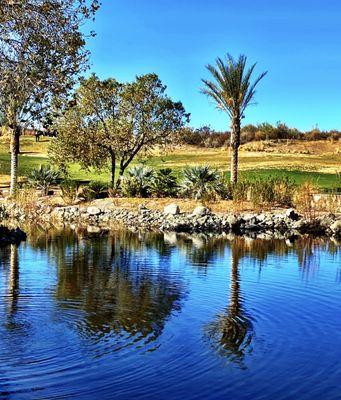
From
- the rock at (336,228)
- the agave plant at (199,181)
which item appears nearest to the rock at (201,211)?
the agave plant at (199,181)

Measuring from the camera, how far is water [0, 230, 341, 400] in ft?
21.9

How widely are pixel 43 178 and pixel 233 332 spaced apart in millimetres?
25510

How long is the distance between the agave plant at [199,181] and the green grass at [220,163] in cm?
1106

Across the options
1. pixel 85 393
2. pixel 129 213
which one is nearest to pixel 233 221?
pixel 129 213

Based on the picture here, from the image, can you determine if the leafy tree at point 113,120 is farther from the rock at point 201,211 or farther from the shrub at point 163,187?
the rock at point 201,211

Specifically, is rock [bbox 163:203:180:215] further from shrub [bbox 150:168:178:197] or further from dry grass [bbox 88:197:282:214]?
shrub [bbox 150:168:178:197]

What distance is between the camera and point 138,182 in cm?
2992

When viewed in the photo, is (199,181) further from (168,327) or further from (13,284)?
(168,327)

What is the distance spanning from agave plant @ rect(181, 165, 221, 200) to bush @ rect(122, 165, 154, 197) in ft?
5.73

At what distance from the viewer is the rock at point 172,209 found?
26.2 m

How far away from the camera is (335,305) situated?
10.7m

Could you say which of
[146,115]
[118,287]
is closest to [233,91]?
[146,115]

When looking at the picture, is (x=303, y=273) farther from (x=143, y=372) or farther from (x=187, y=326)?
(x=143, y=372)

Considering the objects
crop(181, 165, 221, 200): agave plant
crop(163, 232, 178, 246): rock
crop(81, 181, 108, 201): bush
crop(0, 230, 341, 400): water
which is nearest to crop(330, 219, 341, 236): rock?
crop(163, 232, 178, 246): rock
